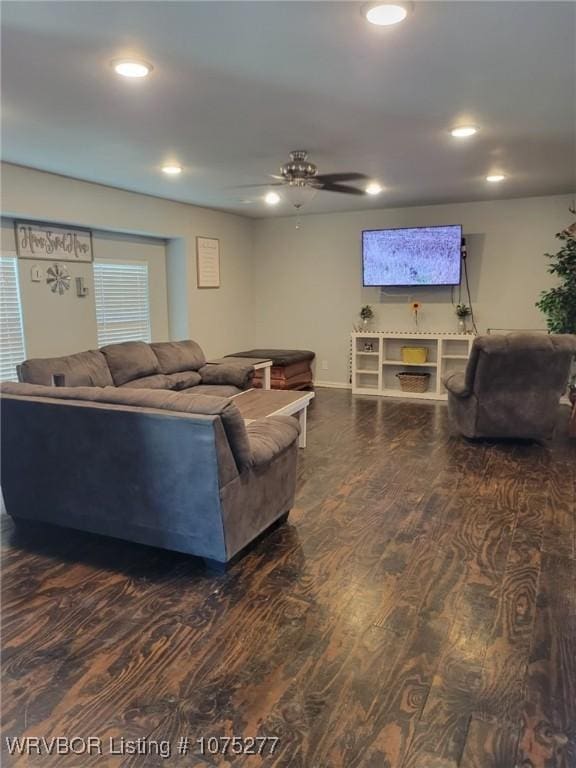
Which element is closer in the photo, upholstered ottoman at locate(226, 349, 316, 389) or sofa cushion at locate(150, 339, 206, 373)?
sofa cushion at locate(150, 339, 206, 373)

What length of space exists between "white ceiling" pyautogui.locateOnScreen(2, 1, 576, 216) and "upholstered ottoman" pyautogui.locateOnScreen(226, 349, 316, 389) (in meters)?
2.63

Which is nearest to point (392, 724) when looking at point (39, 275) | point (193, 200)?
point (39, 275)

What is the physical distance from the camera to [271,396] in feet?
15.1

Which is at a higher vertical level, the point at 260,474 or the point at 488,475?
the point at 260,474

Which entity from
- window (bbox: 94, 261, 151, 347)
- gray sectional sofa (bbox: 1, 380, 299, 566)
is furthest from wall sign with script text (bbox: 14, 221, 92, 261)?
gray sectional sofa (bbox: 1, 380, 299, 566)

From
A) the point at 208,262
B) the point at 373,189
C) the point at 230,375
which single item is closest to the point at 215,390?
the point at 230,375

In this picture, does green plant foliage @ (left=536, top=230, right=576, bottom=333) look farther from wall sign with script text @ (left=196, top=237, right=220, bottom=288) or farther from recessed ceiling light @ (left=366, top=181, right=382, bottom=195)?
wall sign with script text @ (left=196, top=237, right=220, bottom=288)

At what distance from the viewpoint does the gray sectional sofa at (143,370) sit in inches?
168

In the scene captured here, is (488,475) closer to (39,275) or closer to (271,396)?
(271,396)

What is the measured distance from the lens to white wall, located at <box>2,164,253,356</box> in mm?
4598

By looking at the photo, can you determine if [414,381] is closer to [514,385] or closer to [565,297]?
[565,297]

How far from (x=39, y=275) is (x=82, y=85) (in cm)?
261

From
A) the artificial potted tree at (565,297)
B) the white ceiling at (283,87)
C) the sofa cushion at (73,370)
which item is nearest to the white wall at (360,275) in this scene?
the artificial potted tree at (565,297)

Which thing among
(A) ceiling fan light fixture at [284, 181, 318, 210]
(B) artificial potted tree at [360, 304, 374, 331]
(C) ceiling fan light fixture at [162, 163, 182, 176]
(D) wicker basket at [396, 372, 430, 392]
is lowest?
(D) wicker basket at [396, 372, 430, 392]
